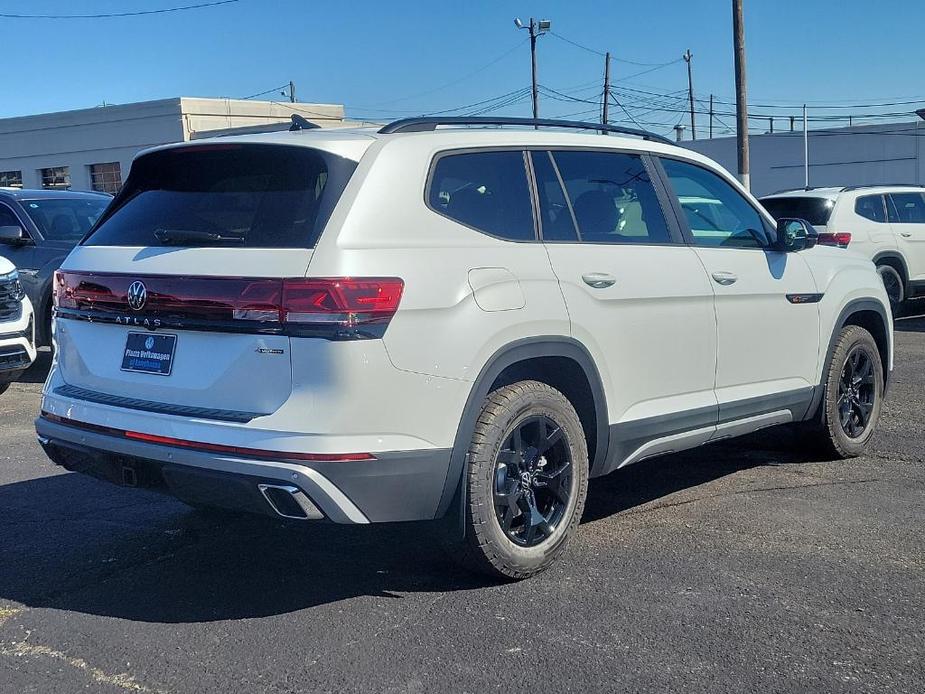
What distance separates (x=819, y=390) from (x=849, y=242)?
7.95 m

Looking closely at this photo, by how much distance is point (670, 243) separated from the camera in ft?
17.0

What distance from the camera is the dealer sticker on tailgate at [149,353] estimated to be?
405cm

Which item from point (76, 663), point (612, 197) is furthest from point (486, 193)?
point (76, 663)

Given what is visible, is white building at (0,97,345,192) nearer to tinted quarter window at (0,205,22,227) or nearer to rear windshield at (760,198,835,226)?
rear windshield at (760,198,835,226)

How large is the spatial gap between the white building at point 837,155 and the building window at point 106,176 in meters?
28.5

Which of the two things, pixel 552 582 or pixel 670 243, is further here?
pixel 670 243

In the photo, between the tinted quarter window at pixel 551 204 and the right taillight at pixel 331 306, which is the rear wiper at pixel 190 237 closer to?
the right taillight at pixel 331 306

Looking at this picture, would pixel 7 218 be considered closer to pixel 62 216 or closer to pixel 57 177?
pixel 62 216

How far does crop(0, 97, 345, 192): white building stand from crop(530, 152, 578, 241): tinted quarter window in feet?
107

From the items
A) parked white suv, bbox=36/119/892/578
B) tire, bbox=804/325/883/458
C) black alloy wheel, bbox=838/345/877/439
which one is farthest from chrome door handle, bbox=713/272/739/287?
black alloy wheel, bbox=838/345/877/439

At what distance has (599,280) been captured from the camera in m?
4.64

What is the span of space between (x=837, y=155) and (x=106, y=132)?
109 feet

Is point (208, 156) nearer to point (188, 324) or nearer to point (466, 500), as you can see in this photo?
point (188, 324)

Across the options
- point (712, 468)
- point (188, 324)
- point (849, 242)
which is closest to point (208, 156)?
point (188, 324)
